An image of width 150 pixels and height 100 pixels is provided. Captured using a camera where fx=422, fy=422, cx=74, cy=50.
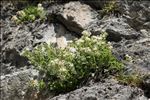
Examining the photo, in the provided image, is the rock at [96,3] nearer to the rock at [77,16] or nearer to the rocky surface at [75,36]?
the rocky surface at [75,36]

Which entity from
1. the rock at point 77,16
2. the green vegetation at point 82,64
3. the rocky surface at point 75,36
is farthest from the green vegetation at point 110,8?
the green vegetation at point 82,64

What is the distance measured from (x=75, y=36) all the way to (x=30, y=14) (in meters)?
1.54

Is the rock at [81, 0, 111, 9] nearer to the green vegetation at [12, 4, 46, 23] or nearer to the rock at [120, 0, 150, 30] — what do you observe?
the rock at [120, 0, 150, 30]

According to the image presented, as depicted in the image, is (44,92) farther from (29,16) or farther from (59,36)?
(29,16)

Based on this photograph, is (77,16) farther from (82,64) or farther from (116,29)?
(82,64)

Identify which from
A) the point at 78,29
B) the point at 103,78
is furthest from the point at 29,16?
the point at 103,78

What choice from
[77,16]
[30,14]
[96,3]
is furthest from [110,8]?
[30,14]

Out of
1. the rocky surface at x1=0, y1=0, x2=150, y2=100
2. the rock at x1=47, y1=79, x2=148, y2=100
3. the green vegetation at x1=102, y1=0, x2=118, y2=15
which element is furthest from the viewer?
the green vegetation at x1=102, y1=0, x2=118, y2=15

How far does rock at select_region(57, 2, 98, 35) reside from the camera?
9.92m

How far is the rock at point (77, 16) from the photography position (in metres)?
9.92

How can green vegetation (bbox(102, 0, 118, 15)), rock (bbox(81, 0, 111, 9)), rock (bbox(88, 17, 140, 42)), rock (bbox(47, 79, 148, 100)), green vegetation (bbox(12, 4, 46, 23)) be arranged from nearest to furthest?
rock (bbox(47, 79, 148, 100))
rock (bbox(88, 17, 140, 42))
green vegetation (bbox(102, 0, 118, 15))
rock (bbox(81, 0, 111, 9))
green vegetation (bbox(12, 4, 46, 23))

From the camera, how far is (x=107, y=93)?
6.83 meters

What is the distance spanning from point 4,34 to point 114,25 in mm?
3124

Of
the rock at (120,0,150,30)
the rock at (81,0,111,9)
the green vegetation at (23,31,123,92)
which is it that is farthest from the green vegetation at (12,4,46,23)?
the green vegetation at (23,31,123,92)
